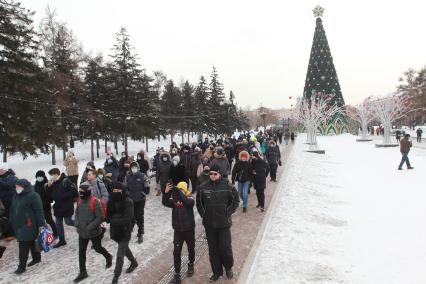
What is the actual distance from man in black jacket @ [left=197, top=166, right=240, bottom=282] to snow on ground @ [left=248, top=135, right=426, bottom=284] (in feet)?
2.09

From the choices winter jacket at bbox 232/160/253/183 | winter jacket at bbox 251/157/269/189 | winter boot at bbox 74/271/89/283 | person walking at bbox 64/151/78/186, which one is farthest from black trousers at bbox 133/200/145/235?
person walking at bbox 64/151/78/186

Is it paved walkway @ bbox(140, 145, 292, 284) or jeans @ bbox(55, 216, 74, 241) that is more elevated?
jeans @ bbox(55, 216, 74, 241)

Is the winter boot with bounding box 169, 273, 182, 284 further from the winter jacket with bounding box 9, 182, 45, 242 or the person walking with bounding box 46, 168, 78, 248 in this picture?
the person walking with bounding box 46, 168, 78, 248

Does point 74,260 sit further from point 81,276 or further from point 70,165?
point 70,165

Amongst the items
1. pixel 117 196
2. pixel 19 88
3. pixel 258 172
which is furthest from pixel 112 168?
pixel 19 88

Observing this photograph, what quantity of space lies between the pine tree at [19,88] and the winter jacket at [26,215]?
1481cm

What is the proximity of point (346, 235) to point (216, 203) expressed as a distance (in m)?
3.87

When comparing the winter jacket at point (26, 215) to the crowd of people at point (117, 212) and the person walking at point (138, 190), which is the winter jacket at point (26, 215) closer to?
the crowd of people at point (117, 212)

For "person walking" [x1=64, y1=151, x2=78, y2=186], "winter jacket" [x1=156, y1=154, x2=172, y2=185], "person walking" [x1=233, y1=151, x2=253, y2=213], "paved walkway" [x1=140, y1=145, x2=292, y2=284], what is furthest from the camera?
"person walking" [x1=64, y1=151, x2=78, y2=186]

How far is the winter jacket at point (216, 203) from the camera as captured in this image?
527 centimetres

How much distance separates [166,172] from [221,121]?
44878 millimetres

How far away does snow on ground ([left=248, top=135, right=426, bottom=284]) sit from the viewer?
18.9 ft

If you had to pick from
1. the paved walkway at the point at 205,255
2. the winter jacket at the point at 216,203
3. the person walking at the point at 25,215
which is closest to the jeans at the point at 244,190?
the paved walkway at the point at 205,255

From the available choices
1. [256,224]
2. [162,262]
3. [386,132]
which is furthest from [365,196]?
[386,132]
